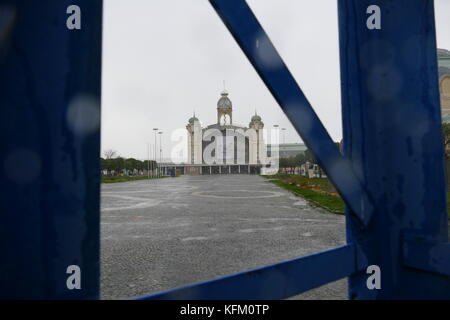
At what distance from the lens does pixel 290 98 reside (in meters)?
1.19

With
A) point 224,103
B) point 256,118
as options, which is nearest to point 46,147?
point 224,103

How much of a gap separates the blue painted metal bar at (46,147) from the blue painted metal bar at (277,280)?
0.27 meters

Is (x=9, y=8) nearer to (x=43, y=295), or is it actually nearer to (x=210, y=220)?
(x=43, y=295)

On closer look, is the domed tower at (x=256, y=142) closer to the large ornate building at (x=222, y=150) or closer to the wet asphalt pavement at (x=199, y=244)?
the large ornate building at (x=222, y=150)

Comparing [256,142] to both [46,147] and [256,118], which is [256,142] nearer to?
[256,118]

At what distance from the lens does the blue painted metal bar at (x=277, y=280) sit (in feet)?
3.15

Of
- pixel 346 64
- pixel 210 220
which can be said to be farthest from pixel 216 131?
pixel 346 64

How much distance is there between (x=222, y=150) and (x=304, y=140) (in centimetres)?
11958

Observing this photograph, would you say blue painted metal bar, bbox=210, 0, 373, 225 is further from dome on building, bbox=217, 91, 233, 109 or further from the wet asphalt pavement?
dome on building, bbox=217, 91, 233, 109
